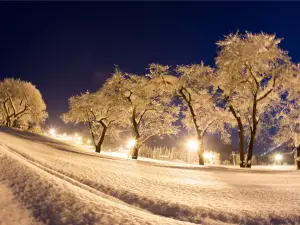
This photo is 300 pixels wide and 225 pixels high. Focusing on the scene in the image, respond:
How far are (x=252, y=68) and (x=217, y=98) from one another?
332 cm

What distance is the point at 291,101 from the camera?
21766 millimetres

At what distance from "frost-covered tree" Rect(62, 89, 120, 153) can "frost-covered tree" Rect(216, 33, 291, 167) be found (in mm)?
10862

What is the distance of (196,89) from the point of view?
68.7ft

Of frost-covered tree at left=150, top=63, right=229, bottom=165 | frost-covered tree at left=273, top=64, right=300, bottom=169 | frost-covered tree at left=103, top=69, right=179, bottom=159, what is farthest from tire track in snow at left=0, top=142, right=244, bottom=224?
frost-covered tree at left=273, top=64, right=300, bottom=169

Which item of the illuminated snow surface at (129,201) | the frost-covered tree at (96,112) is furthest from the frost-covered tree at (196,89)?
the illuminated snow surface at (129,201)

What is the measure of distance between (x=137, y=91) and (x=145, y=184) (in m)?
17.8

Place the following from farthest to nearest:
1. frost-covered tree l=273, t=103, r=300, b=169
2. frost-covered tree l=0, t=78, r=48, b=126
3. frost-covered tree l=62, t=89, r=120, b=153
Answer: frost-covered tree l=0, t=78, r=48, b=126 → frost-covered tree l=62, t=89, r=120, b=153 → frost-covered tree l=273, t=103, r=300, b=169

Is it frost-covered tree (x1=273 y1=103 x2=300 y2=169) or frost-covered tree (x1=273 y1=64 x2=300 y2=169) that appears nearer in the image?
frost-covered tree (x1=273 y1=64 x2=300 y2=169)

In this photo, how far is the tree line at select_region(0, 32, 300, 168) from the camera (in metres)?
17.8

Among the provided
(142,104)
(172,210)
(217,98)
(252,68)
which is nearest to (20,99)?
(142,104)

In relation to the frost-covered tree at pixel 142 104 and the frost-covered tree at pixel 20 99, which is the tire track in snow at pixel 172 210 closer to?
the frost-covered tree at pixel 142 104

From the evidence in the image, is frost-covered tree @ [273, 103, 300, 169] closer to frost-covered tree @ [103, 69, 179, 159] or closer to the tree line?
the tree line

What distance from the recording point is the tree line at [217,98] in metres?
17.8

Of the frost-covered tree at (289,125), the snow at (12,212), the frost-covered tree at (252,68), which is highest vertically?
the frost-covered tree at (252,68)
